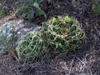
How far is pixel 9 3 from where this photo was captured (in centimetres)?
357

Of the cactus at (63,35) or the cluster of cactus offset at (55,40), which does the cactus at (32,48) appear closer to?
the cluster of cactus offset at (55,40)

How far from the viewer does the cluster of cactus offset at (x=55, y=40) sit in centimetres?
209

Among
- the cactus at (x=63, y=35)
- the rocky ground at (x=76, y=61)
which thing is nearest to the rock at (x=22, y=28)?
the rocky ground at (x=76, y=61)

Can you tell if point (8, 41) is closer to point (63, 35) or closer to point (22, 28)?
point (22, 28)

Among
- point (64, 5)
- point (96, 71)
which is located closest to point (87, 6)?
point (64, 5)

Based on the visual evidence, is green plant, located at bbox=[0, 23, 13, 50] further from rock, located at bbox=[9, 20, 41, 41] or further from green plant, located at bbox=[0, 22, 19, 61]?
rock, located at bbox=[9, 20, 41, 41]

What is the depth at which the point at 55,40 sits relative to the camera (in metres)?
2.12

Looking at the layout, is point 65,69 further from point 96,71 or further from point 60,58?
point 96,71

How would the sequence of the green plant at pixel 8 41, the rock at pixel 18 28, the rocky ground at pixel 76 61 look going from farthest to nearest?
1. the rock at pixel 18 28
2. the green plant at pixel 8 41
3. the rocky ground at pixel 76 61

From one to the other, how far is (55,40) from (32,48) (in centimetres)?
44

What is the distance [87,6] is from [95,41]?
108 cm

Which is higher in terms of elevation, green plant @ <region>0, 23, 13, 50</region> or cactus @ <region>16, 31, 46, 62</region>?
green plant @ <region>0, 23, 13, 50</region>

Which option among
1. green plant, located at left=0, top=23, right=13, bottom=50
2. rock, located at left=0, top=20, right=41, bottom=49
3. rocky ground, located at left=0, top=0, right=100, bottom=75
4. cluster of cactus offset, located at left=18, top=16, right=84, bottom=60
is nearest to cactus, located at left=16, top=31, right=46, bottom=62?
cluster of cactus offset, located at left=18, top=16, right=84, bottom=60

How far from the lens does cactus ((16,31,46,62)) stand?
208 centimetres
